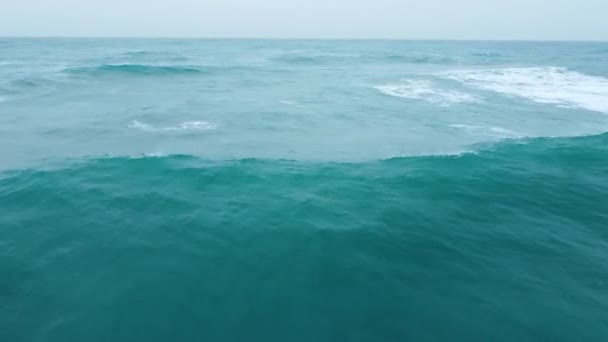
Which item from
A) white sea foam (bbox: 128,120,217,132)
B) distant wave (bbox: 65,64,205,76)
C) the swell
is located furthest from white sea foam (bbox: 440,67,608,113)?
distant wave (bbox: 65,64,205,76)

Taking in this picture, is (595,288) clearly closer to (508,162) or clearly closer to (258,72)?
(508,162)

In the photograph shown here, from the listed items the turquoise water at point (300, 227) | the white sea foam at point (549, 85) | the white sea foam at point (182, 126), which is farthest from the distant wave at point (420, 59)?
the white sea foam at point (182, 126)

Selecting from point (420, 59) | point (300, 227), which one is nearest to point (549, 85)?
point (420, 59)

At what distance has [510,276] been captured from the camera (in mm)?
13570

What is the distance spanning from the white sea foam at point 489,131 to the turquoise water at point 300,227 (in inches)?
12.6

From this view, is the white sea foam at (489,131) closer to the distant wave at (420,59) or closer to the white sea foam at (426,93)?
the white sea foam at (426,93)

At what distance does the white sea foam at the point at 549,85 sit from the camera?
149 ft

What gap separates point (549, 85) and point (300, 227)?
199 ft

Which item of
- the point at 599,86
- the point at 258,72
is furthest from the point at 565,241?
the point at 258,72

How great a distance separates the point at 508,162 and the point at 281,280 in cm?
1817

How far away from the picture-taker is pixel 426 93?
5066 centimetres

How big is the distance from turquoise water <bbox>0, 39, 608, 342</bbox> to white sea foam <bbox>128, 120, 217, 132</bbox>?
251 millimetres

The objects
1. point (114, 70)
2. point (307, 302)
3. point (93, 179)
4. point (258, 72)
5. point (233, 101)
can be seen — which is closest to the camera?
point (307, 302)

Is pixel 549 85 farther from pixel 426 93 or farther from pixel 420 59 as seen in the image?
pixel 420 59
